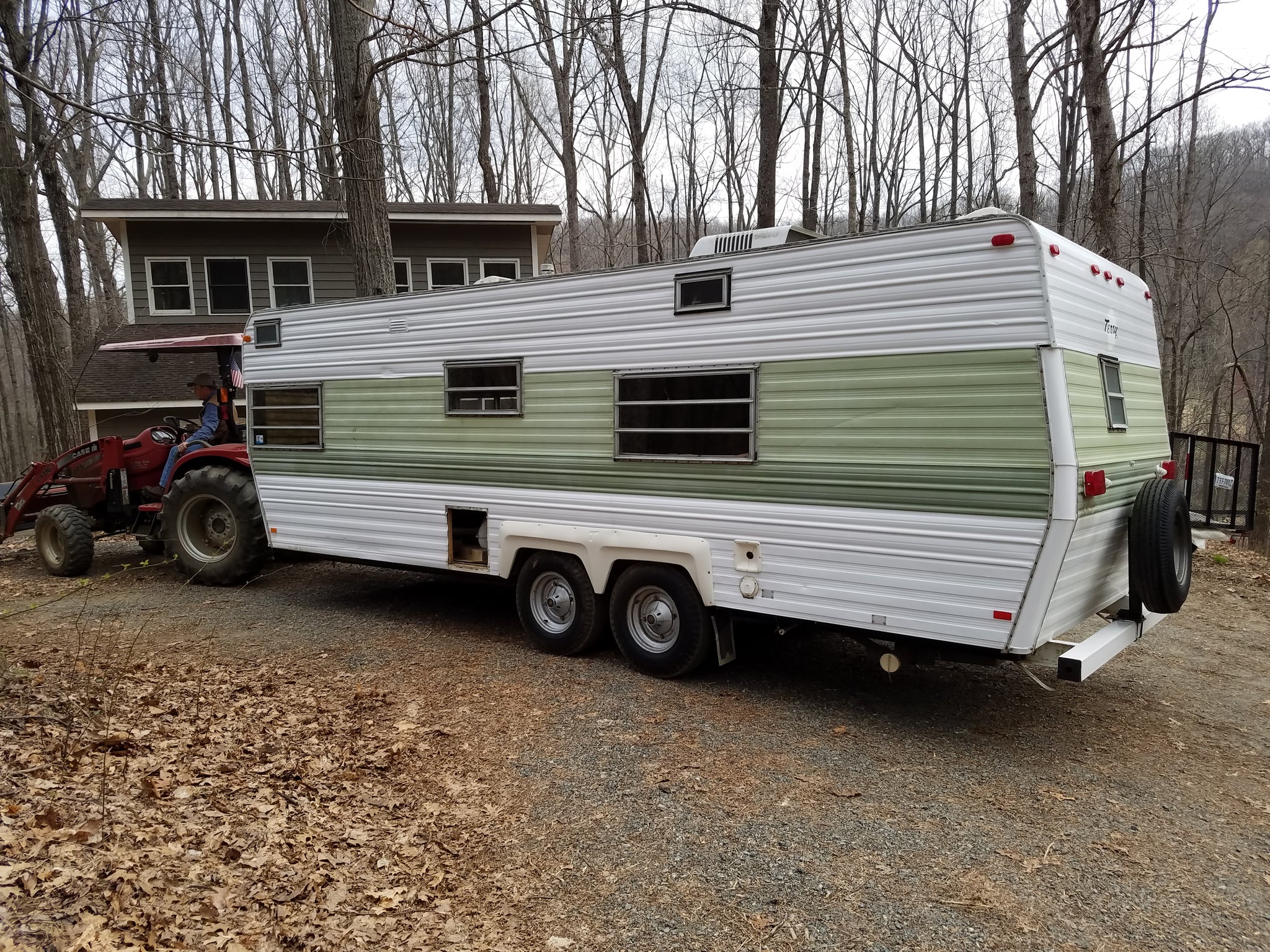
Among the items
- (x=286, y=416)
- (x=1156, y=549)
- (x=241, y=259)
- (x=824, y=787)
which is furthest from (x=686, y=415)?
(x=241, y=259)

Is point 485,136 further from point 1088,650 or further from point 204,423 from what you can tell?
point 1088,650

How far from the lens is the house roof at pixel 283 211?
16188mm

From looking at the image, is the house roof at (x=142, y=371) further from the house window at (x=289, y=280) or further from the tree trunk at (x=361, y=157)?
the tree trunk at (x=361, y=157)

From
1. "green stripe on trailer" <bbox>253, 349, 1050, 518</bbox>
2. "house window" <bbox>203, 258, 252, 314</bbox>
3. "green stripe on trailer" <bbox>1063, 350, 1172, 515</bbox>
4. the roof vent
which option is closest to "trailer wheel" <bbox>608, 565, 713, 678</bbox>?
"green stripe on trailer" <bbox>253, 349, 1050, 518</bbox>

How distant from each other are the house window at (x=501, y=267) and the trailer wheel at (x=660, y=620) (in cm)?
1259

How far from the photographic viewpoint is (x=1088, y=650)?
4.68m

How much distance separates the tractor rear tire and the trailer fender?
367cm

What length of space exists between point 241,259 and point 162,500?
9357mm

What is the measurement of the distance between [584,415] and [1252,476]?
11.1 metres

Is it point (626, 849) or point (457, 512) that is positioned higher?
point (457, 512)

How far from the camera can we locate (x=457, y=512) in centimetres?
727

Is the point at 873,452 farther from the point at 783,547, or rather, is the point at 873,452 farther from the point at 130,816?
the point at 130,816

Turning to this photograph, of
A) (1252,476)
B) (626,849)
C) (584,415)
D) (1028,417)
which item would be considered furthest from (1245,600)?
(626,849)

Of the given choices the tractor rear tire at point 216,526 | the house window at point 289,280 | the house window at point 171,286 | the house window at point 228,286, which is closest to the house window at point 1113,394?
the tractor rear tire at point 216,526
